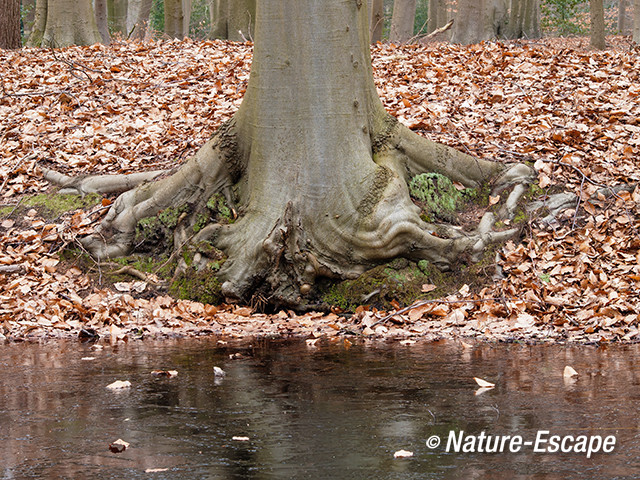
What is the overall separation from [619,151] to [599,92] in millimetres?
2085

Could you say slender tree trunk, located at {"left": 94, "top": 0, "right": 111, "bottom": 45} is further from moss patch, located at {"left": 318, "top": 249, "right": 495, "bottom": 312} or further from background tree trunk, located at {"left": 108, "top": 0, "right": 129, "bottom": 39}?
moss patch, located at {"left": 318, "top": 249, "right": 495, "bottom": 312}

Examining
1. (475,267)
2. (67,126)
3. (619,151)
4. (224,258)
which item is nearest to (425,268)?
(475,267)

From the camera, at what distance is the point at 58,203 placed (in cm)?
834

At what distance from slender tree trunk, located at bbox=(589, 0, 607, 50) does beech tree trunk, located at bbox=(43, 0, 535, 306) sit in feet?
30.2

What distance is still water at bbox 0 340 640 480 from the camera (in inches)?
112

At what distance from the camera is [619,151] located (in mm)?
8391

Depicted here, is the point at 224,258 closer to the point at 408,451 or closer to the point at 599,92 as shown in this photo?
the point at 408,451

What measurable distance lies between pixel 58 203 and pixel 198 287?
2.49m

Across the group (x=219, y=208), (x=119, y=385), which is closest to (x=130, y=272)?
(x=219, y=208)

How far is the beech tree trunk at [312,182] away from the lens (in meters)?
6.88

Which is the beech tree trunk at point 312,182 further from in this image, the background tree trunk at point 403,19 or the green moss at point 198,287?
the background tree trunk at point 403,19

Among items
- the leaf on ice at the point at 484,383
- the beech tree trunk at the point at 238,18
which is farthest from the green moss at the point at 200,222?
the beech tree trunk at the point at 238,18

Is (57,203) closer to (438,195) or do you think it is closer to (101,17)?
Result: (438,195)

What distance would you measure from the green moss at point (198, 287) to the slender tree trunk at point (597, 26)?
11204mm
